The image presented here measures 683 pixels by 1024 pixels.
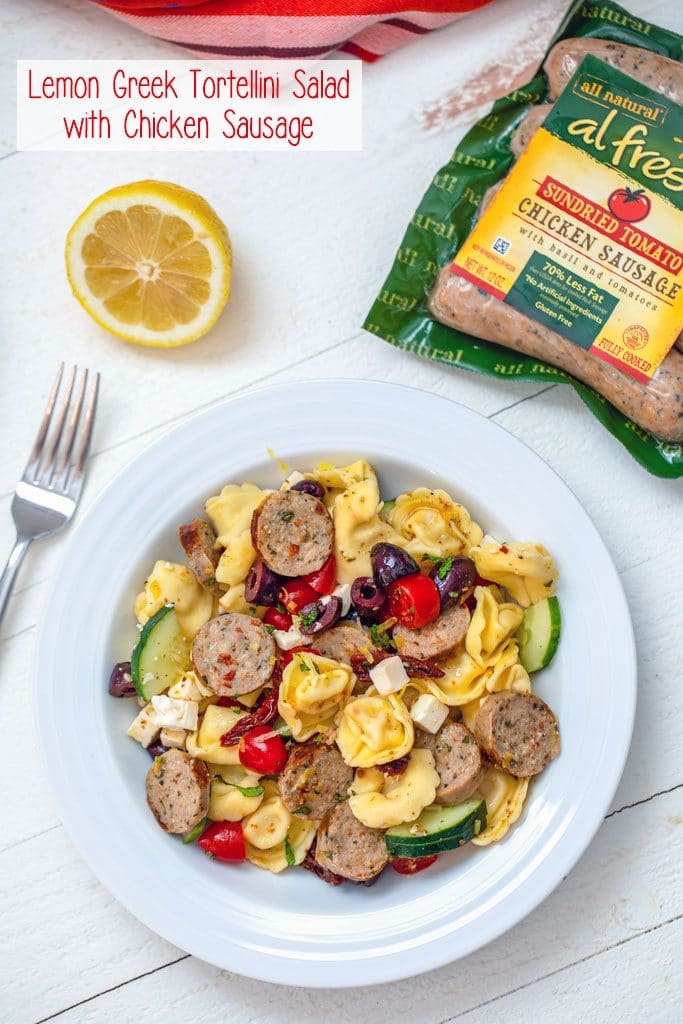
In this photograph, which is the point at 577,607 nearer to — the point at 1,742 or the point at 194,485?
the point at 194,485

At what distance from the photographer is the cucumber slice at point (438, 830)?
103 inches

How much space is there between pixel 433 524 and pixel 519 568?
0.28 m

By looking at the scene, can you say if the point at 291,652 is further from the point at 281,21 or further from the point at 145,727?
the point at 281,21

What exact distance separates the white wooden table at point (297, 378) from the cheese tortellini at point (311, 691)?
91cm

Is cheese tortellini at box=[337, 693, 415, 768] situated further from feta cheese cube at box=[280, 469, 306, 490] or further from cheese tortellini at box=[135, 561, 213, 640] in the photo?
feta cheese cube at box=[280, 469, 306, 490]

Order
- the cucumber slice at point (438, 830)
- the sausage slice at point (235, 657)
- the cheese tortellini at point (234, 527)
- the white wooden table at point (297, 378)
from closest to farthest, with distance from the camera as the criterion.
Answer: the cucumber slice at point (438, 830) < the sausage slice at point (235, 657) < the cheese tortellini at point (234, 527) < the white wooden table at point (297, 378)

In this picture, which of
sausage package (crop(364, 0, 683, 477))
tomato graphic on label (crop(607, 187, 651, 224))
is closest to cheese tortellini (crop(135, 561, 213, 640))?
sausage package (crop(364, 0, 683, 477))

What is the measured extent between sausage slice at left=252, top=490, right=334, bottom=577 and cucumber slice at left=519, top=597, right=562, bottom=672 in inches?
24.4

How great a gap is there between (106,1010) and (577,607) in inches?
75.4

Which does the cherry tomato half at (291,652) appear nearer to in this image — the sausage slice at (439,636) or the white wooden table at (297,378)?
the sausage slice at (439,636)

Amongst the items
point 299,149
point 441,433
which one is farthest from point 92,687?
point 299,149

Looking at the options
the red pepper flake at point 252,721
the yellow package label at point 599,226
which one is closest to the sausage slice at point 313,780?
the red pepper flake at point 252,721

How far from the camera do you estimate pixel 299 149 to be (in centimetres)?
329

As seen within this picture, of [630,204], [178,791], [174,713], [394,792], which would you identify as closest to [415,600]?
[394,792]
